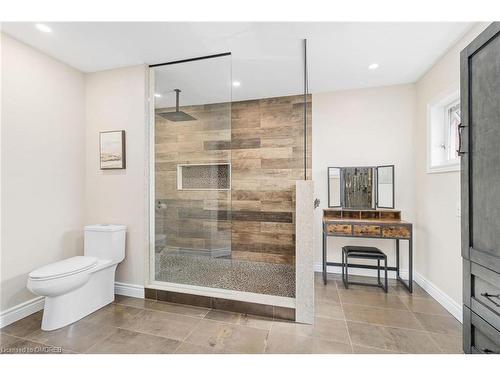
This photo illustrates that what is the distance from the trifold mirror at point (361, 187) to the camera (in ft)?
9.17

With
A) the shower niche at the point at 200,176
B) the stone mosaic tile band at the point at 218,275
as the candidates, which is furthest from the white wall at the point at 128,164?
the shower niche at the point at 200,176

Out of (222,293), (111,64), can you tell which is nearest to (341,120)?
(222,293)

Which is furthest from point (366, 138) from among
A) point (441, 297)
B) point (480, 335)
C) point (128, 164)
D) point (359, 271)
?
point (128, 164)

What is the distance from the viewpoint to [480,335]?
3.84ft

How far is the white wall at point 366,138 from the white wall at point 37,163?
291cm

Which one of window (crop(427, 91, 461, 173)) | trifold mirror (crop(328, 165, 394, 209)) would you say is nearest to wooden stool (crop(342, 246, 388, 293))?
trifold mirror (crop(328, 165, 394, 209))

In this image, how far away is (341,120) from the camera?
3.00 metres

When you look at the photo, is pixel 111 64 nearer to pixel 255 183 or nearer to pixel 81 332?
pixel 255 183

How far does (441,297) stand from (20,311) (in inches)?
155

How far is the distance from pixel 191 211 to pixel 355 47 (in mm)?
2390

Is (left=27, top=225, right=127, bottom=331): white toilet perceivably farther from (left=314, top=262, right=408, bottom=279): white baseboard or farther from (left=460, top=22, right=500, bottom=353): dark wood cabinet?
(left=460, top=22, right=500, bottom=353): dark wood cabinet

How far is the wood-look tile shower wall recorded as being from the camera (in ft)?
8.76

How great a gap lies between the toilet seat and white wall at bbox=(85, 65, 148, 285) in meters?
0.43
